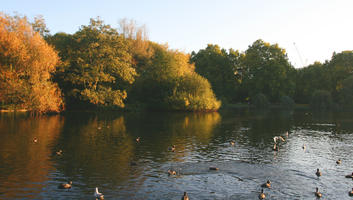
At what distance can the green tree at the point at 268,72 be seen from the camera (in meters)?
123

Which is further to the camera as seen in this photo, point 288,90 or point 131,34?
point 288,90

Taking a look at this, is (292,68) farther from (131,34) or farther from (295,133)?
(295,133)

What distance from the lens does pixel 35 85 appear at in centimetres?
6056

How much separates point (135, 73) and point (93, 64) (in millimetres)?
11310

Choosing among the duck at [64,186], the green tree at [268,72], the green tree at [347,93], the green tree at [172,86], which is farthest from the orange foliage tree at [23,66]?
the green tree at [347,93]

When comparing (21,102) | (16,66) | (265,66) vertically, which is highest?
(265,66)

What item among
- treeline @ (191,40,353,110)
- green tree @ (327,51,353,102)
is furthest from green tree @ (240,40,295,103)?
green tree @ (327,51,353,102)

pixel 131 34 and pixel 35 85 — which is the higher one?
pixel 131 34

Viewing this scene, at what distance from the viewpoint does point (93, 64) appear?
78.6 metres

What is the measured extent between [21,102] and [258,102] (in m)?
82.9

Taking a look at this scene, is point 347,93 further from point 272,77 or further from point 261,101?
point 261,101

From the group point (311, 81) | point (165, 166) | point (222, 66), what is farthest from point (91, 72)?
point (311, 81)

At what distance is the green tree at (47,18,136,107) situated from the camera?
76.7m

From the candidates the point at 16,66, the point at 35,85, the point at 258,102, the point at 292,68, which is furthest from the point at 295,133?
the point at 292,68
